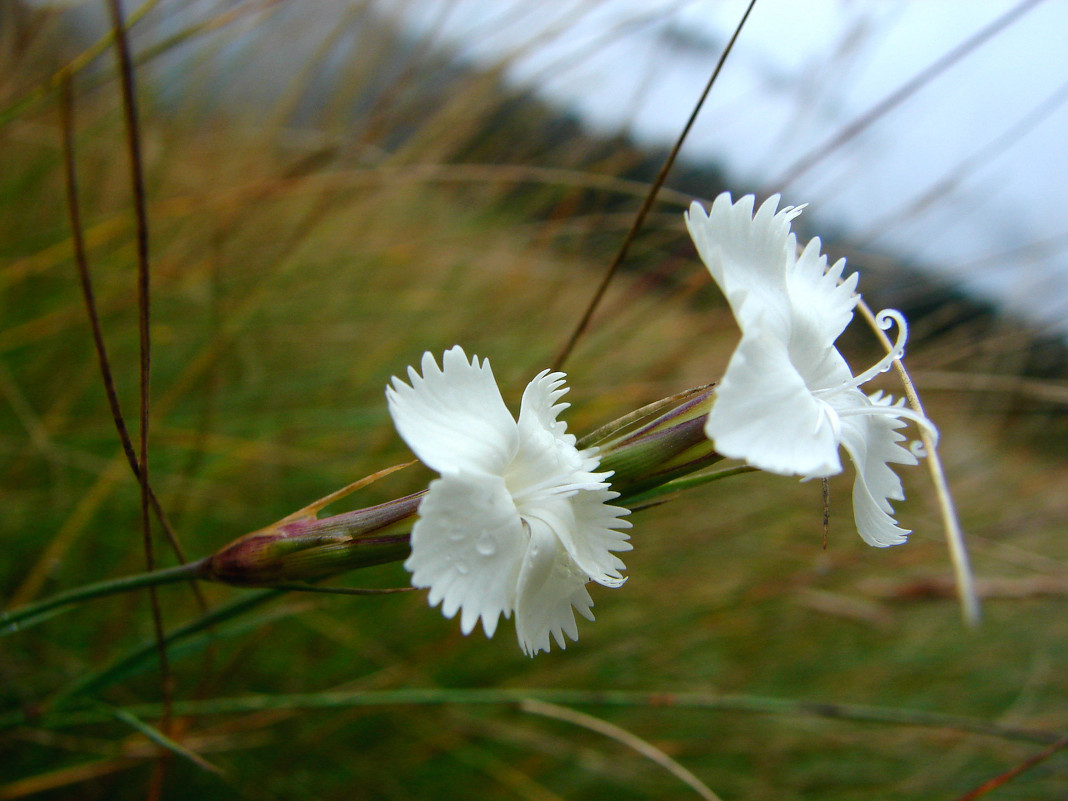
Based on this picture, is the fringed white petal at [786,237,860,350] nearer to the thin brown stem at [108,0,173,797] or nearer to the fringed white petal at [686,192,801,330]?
the fringed white petal at [686,192,801,330]

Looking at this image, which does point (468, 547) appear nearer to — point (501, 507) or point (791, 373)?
point (501, 507)

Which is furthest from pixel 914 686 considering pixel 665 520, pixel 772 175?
pixel 772 175

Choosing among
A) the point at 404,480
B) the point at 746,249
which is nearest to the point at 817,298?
the point at 746,249

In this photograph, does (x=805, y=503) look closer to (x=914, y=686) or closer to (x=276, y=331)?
(x=914, y=686)

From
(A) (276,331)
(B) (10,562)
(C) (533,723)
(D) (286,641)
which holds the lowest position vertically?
(C) (533,723)

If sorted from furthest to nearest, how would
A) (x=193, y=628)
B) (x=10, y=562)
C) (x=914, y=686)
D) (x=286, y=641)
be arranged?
(x=914, y=686)
(x=286, y=641)
(x=10, y=562)
(x=193, y=628)

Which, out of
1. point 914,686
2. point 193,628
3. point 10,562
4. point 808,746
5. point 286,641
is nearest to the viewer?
point 193,628

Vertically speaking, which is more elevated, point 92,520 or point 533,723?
point 92,520
